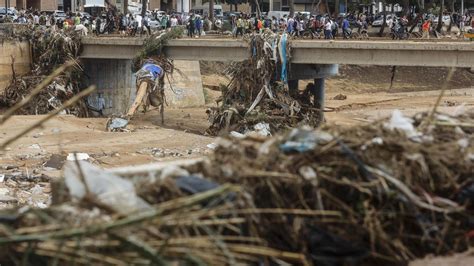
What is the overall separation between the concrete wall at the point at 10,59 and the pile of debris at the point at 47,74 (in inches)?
10.4

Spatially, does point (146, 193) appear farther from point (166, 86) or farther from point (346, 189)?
point (166, 86)

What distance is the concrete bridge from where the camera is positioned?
27484 millimetres

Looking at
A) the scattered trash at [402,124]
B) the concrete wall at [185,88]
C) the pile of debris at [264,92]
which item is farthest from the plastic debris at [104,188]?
the concrete wall at [185,88]

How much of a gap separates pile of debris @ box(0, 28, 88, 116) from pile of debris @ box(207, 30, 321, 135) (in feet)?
24.1

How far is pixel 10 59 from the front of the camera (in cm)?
3456

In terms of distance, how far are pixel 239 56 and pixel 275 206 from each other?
26574 mm

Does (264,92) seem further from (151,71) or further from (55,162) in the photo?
(55,162)

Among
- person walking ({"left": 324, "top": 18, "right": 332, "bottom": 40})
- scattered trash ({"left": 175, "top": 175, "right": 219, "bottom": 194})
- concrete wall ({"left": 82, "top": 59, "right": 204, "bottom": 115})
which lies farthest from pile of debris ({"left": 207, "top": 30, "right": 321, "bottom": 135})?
scattered trash ({"left": 175, "top": 175, "right": 219, "bottom": 194})

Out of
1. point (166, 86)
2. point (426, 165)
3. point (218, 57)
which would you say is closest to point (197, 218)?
point (426, 165)

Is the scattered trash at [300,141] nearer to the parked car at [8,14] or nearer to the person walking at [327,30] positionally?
the person walking at [327,30]

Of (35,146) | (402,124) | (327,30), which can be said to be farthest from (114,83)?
(402,124)

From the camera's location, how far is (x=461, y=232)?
5.01m

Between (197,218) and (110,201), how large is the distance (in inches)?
20.2

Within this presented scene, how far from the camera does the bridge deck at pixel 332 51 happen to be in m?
27.3
